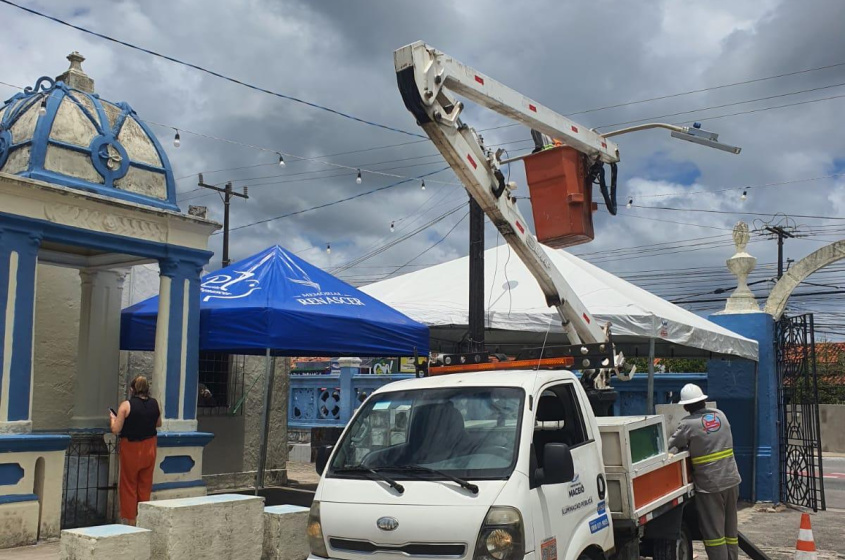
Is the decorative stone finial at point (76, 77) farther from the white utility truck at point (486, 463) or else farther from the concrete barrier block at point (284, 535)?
the concrete barrier block at point (284, 535)

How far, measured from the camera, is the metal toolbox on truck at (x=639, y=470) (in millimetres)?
6109

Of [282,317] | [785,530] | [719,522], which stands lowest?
[785,530]

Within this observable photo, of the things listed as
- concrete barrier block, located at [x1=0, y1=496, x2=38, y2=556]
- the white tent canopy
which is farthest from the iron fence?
concrete barrier block, located at [x1=0, y1=496, x2=38, y2=556]

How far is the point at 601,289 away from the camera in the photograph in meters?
12.2

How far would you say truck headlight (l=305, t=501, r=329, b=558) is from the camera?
515cm

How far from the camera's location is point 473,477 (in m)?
4.99

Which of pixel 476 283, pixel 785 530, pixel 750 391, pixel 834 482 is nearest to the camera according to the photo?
pixel 476 283

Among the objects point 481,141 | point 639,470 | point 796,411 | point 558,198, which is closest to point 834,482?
point 796,411

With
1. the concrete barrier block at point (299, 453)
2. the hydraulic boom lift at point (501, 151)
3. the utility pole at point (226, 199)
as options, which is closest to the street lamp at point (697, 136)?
the hydraulic boom lift at point (501, 151)

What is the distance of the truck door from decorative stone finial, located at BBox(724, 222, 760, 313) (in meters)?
9.72

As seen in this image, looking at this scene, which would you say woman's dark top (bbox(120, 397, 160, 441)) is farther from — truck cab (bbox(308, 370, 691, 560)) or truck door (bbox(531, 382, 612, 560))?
truck door (bbox(531, 382, 612, 560))

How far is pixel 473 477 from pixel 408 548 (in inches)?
22.4

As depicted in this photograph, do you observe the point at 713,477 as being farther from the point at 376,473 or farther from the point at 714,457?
the point at 376,473

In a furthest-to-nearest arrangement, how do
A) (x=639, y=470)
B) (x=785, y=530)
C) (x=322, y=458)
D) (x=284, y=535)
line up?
(x=785, y=530)
(x=284, y=535)
(x=639, y=470)
(x=322, y=458)
